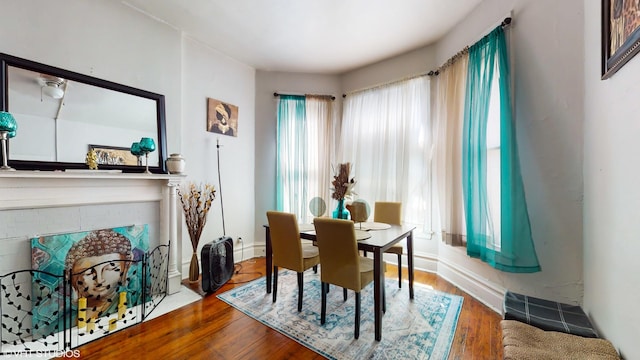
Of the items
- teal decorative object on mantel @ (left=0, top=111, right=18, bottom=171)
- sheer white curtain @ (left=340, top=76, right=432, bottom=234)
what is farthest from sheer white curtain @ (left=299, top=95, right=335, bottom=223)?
teal decorative object on mantel @ (left=0, top=111, right=18, bottom=171)

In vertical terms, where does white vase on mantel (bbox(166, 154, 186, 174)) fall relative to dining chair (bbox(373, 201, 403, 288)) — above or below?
above

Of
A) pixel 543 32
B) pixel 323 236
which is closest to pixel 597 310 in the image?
pixel 323 236

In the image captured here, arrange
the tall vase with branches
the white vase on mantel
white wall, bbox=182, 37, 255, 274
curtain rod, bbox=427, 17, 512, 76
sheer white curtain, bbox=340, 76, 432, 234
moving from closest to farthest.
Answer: curtain rod, bbox=427, 17, 512, 76 → the white vase on mantel → the tall vase with branches → white wall, bbox=182, 37, 255, 274 → sheer white curtain, bbox=340, 76, 432, 234

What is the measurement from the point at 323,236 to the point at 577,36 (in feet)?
7.36

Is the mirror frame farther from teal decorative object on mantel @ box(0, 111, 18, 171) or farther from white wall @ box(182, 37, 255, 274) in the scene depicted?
white wall @ box(182, 37, 255, 274)

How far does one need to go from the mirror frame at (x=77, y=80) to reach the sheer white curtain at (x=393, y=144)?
2412 mm

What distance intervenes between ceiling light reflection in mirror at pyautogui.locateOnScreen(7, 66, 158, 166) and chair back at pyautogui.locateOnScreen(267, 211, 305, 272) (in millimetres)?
1604

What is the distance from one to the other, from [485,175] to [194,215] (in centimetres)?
308

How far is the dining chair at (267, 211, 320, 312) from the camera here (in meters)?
2.15

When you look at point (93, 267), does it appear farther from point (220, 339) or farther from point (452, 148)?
point (452, 148)

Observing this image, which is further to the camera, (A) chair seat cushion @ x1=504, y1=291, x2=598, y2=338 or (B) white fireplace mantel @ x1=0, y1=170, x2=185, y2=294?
(B) white fireplace mantel @ x1=0, y1=170, x2=185, y2=294

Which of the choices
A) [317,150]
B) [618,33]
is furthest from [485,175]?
[317,150]

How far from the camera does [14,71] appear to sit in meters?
1.80

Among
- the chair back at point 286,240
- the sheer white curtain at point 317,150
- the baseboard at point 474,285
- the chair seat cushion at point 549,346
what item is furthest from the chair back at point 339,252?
the sheer white curtain at point 317,150
